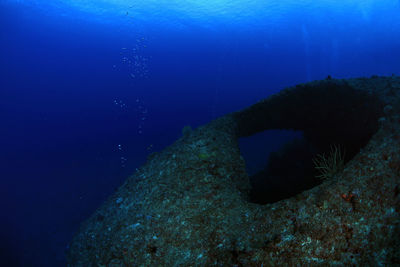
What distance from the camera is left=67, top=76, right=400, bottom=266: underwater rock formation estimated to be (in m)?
2.37

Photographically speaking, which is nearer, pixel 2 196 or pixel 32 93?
pixel 2 196

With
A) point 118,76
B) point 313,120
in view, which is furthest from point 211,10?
point 118,76

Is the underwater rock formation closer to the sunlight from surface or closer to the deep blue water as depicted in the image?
the deep blue water

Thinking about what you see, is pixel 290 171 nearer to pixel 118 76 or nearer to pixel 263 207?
pixel 263 207

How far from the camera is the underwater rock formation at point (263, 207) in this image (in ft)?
7.78

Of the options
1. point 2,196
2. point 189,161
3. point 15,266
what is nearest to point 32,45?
point 2,196

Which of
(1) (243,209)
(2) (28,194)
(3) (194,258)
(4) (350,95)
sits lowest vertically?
(2) (28,194)

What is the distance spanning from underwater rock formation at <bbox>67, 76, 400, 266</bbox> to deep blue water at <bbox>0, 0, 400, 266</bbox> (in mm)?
10566

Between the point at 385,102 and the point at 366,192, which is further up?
the point at 385,102

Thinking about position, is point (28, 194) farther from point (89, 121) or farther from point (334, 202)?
point (89, 121)

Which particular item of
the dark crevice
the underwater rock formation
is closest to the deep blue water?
the underwater rock formation

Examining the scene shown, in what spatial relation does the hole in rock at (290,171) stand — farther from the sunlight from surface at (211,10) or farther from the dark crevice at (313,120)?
the sunlight from surface at (211,10)

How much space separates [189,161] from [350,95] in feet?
16.1

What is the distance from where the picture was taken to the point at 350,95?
5.57 m
